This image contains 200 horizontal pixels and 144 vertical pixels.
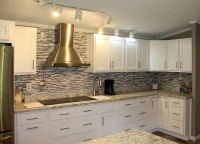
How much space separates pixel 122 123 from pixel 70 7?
7.91 feet

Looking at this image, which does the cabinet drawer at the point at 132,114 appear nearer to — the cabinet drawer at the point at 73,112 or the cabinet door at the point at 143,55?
the cabinet drawer at the point at 73,112

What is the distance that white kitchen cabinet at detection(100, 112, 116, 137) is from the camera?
3.54 meters

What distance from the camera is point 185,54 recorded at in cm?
418

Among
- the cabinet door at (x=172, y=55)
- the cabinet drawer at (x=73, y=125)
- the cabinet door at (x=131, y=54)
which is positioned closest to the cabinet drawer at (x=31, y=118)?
the cabinet drawer at (x=73, y=125)

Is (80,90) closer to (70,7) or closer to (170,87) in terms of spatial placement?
(70,7)

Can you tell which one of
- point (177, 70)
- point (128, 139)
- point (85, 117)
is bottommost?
point (85, 117)

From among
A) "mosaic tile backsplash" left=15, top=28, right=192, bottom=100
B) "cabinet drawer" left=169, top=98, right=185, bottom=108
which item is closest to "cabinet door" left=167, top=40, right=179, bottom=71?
"mosaic tile backsplash" left=15, top=28, right=192, bottom=100

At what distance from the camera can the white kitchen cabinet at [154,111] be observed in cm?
431

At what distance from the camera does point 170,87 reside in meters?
4.84

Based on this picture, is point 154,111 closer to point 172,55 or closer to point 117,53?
point 172,55

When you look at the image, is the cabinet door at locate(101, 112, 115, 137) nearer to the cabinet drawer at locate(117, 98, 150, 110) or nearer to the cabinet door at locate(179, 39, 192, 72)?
the cabinet drawer at locate(117, 98, 150, 110)

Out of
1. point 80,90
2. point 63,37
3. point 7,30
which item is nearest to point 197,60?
point 80,90

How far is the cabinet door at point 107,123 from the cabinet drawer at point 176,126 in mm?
1386

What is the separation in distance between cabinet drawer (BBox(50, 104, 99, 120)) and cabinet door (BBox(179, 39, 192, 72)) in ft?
7.16
